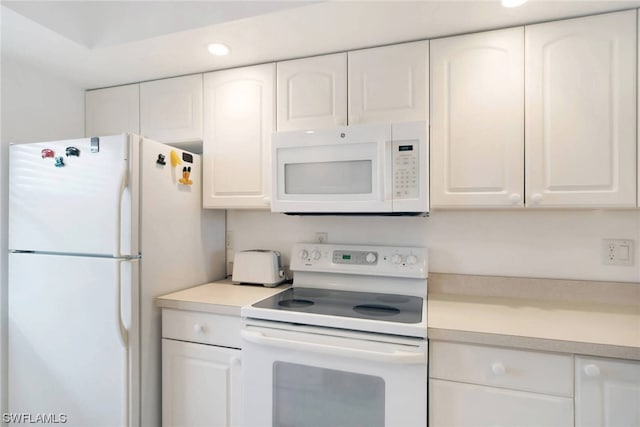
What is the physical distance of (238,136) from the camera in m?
1.84

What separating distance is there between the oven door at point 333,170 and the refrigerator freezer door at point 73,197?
66 centimetres

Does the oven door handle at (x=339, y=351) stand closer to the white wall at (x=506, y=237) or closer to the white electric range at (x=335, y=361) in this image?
the white electric range at (x=335, y=361)

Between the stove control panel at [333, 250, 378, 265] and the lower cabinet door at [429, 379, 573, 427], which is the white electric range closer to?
the lower cabinet door at [429, 379, 573, 427]

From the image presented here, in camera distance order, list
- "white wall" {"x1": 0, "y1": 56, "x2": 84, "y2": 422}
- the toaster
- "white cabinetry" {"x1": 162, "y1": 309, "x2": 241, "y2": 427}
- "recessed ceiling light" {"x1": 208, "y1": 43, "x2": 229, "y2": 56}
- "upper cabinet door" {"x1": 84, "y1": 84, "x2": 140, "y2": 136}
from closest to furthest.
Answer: "white cabinetry" {"x1": 162, "y1": 309, "x2": 241, "y2": 427}, "recessed ceiling light" {"x1": 208, "y1": 43, "x2": 229, "y2": 56}, "white wall" {"x1": 0, "y1": 56, "x2": 84, "y2": 422}, the toaster, "upper cabinet door" {"x1": 84, "y1": 84, "x2": 140, "y2": 136}

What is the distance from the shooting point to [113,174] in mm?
1472

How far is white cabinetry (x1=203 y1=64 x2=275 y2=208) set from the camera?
5.90 feet

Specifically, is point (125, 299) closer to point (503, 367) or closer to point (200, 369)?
point (200, 369)

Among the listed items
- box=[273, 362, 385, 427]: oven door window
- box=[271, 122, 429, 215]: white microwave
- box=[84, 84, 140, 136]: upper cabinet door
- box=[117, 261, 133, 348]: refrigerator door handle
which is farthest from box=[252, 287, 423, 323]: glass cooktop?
box=[84, 84, 140, 136]: upper cabinet door

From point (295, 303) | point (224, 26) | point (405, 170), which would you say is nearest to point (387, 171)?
point (405, 170)

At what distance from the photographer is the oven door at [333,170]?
1480 mm

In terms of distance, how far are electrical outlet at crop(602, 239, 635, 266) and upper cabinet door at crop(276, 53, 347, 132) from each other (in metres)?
1.33

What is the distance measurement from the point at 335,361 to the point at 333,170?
81 cm

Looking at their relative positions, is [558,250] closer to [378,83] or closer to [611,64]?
[611,64]

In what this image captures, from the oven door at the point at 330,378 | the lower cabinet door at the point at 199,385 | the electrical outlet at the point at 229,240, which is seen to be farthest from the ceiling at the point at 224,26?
the lower cabinet door at the point at 199,385
